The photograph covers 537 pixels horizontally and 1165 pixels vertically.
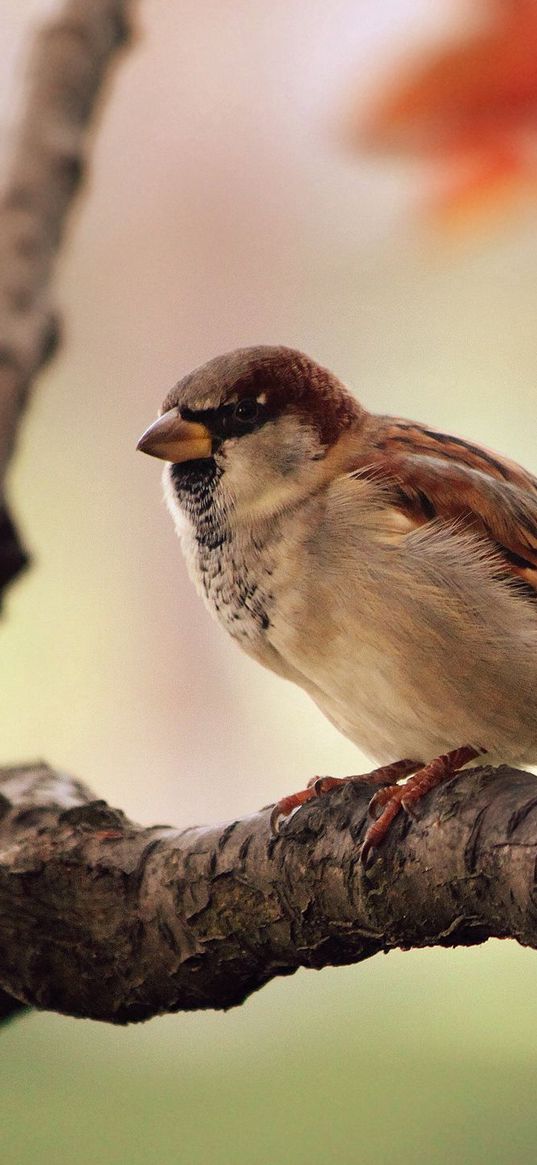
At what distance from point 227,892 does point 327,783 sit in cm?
14

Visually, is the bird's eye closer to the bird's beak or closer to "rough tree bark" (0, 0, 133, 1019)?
the bird's beak

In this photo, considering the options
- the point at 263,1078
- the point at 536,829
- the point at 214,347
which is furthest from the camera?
the point at 214,347

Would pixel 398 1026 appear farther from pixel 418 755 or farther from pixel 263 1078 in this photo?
pixel 418 755

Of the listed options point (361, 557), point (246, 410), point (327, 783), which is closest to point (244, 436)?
point (246, 410)

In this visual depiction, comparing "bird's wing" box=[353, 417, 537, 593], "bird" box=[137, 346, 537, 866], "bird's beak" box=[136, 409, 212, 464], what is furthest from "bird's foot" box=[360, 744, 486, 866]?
"bird's beak" box=[136, 409, 212, 464]

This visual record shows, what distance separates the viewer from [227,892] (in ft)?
2.41

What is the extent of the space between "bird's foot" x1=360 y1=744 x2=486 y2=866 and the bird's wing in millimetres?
133

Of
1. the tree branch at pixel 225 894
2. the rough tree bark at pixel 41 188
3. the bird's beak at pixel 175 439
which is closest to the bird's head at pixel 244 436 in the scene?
the bird's beak at pixel 175 439

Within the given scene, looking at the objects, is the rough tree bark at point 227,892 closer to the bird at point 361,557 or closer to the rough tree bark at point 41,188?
the bird at point 361,557

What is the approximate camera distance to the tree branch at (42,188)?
100 centimetres

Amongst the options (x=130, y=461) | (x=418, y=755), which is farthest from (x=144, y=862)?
(x=130, y=461)

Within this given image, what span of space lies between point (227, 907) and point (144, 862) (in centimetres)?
7

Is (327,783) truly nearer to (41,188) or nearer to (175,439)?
(175,439)

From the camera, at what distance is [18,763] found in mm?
908
